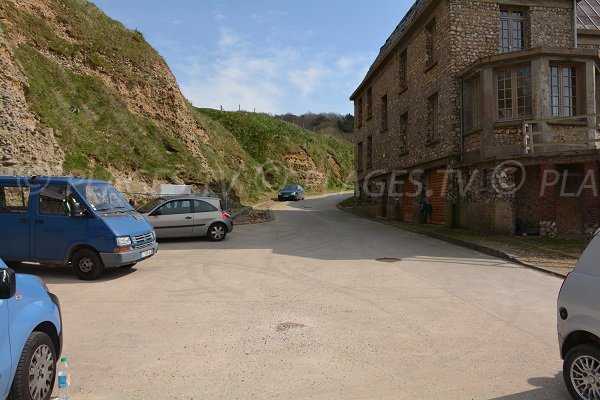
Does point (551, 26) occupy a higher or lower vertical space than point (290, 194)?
higher

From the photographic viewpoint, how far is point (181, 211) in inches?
593

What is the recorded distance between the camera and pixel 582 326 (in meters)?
3.66

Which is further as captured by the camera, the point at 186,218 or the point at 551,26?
the point at 551,26

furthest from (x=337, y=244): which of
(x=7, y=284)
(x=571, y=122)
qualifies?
(x=7, y=284)

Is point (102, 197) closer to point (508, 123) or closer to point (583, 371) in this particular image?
point (583, 371)

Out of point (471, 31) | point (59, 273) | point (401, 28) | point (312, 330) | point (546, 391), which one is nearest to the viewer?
point (546, 391)

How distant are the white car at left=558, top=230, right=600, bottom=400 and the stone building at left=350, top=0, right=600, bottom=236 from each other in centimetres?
1151

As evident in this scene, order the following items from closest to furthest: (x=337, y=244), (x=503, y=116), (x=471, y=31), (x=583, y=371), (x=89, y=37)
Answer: (x=583, y=371) → (x=337, y=244) → (x=503, y=116) → (x=471, y=31) → (x=89, y=37)

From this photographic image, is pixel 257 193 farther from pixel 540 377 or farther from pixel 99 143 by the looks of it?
pixel 540 377

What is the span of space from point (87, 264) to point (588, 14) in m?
24.1

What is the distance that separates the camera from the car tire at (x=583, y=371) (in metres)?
3.57

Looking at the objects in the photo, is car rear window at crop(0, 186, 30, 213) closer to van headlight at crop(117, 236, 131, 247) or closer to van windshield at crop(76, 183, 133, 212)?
van windshield at crop(76, 183, 133, 212)

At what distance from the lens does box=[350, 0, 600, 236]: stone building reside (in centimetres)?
1492

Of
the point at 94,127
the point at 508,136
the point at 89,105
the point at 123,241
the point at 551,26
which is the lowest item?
the point at 123,241
